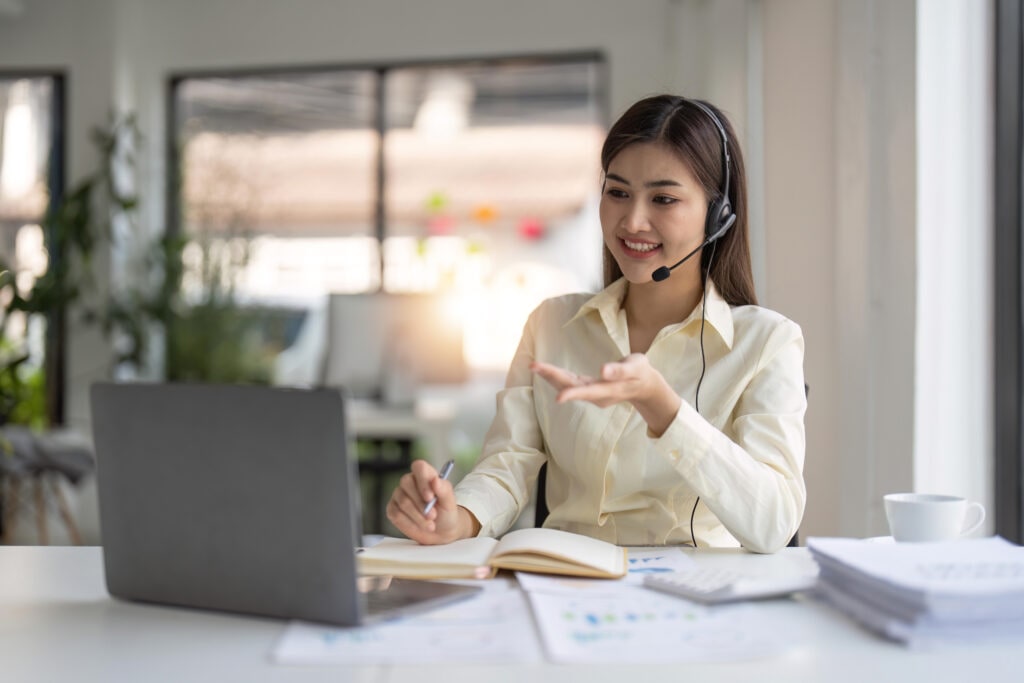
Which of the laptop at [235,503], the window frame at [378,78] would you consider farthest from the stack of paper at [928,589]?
the window frame at [378,78]

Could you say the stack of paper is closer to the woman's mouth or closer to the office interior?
the woman's mouth

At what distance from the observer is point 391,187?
6.25 m

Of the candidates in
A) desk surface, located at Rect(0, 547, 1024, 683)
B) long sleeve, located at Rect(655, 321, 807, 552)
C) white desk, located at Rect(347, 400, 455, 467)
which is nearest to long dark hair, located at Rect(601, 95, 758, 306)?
long sleeve, located at Rect(655, 321, 807, 552)

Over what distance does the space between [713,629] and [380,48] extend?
214 inches

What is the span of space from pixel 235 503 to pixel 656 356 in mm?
896

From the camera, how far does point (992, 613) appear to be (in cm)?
99

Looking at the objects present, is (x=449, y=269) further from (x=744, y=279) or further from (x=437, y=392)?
(x=744, y=279)

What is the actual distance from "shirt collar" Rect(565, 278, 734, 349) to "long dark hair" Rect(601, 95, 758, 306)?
Answer: 0.15 feet

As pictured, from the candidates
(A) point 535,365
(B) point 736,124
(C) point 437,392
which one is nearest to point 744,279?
(A) point 535,365

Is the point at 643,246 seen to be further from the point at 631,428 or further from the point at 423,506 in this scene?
the point at 423,506

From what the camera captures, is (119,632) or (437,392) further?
(437,392)

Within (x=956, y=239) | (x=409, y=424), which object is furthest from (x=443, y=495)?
(x=409, y=424)

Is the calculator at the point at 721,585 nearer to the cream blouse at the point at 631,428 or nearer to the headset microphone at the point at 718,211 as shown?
the cream blouse at the point at 631,428

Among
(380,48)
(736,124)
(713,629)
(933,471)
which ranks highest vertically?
(380,48)
